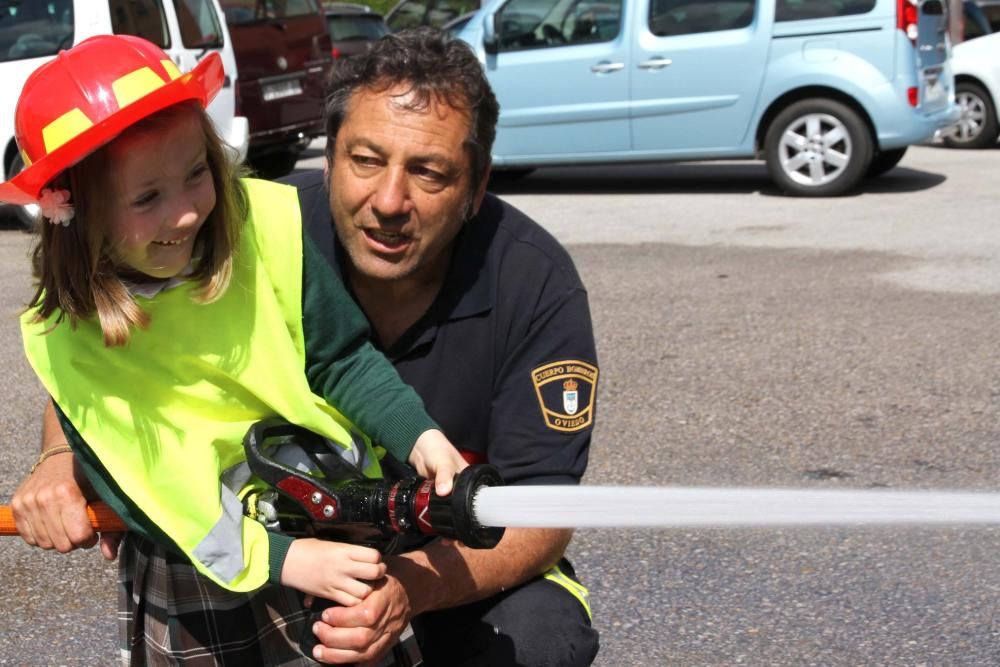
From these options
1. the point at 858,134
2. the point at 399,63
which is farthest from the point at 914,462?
the point at 858,134

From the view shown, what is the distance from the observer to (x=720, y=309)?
269 inches

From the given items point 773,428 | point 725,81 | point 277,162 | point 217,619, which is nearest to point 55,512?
point 217,619

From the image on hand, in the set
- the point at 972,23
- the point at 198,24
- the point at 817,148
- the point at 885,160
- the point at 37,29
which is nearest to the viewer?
the point at 37,29

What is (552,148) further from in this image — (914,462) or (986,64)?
(914,462)

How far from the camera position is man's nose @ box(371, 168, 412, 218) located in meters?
2.47

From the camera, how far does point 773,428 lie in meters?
4.98

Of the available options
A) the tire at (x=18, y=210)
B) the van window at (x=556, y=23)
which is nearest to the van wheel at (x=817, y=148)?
the van window at (x=556, y=23)

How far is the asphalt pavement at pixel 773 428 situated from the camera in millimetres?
3537

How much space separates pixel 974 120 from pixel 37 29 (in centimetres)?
850

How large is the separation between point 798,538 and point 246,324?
2337mm

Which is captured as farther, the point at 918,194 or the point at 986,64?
the point at 986,64

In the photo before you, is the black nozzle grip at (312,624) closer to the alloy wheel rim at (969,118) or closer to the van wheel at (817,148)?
the van wheel at (817,148)

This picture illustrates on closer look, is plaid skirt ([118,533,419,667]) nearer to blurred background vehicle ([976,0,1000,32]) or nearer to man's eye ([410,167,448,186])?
man's eye ([410,167,448,186])

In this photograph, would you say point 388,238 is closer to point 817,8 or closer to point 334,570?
point 334,570
